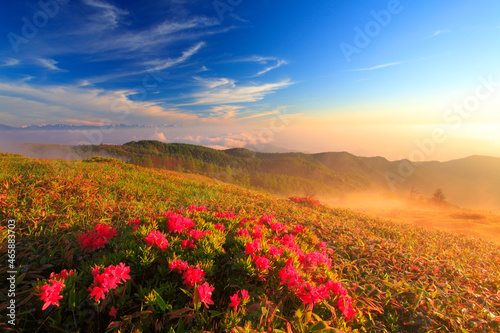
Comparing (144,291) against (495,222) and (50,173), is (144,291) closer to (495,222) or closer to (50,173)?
(50,173)

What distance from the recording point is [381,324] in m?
2.38

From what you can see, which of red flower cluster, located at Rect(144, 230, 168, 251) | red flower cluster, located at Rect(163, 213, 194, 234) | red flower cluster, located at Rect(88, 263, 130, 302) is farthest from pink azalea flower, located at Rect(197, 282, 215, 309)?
red flower cluster, located at Rect(163, 213, 194, 234)

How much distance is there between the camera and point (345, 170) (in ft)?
414

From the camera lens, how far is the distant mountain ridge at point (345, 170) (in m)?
54.5

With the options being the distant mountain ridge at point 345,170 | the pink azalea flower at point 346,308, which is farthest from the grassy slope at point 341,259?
the distant mountain ridge at point 345,170

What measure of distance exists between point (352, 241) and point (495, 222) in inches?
559

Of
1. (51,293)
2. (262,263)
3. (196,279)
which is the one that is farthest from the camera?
(262,263)

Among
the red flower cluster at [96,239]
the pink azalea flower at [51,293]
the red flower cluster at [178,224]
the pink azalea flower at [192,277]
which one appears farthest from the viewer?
the red flower cluster at [178,224]

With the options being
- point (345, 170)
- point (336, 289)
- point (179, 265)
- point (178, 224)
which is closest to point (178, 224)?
point (178, 224)

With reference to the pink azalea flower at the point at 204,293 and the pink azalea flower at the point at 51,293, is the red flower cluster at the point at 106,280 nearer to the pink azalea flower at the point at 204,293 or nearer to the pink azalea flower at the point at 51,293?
the pink azalea flower at the point at 51,293

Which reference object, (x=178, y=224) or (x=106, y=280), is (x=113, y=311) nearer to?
(x=106, y=280)

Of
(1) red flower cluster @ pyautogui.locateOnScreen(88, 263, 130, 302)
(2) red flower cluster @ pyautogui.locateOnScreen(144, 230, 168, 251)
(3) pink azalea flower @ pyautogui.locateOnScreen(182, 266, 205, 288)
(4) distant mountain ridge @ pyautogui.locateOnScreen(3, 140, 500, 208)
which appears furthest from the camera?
(4) distant mountain ridge @ pyautogui.locateOnScreen(3, 140, 500, 208)

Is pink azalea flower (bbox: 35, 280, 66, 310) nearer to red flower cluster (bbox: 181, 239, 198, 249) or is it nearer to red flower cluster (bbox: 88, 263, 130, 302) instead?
red flower cluster (bbox: 88, 263, 130, 302)

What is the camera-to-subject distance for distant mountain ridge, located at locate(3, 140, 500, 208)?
179 feet
